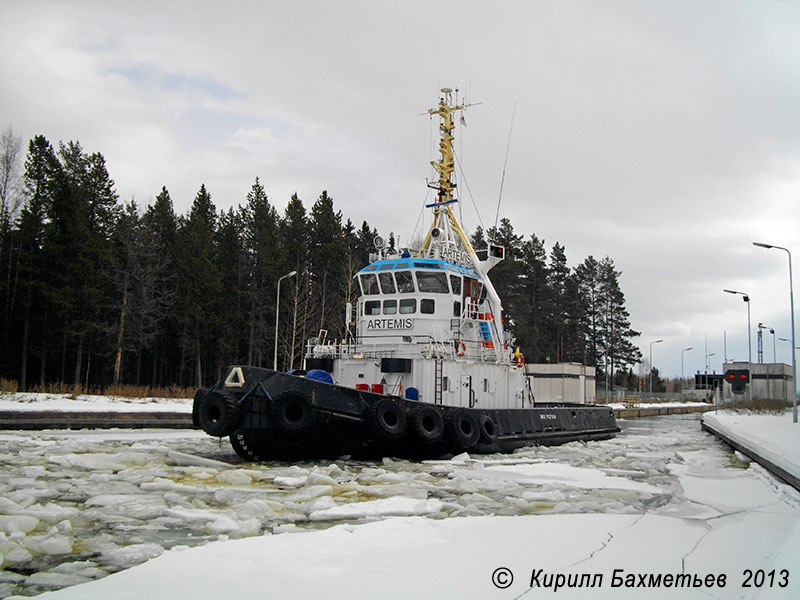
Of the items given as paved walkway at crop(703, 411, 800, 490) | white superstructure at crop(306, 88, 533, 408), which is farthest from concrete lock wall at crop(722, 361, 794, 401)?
white superstructure at crop(306, 88, 533, 408)

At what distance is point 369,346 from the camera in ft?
52.7

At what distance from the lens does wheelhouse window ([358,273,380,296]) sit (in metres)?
16.6

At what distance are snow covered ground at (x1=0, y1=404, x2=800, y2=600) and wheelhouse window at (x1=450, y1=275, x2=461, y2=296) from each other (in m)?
4.86

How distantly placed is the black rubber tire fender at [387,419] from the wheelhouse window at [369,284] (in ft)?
13.9

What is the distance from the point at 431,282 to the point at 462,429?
3.84 m

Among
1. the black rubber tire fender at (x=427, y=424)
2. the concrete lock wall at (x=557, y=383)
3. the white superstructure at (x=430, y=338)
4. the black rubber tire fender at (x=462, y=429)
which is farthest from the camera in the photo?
the concrete lock wall at (x=557, y=383)

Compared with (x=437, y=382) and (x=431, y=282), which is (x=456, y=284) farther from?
(x=437, y=382)

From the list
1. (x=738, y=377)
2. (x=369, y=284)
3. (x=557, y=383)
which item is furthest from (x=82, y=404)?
(x=738, y=377)

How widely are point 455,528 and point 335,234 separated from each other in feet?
139

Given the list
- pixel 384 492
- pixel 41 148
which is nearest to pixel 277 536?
pixel 384 492

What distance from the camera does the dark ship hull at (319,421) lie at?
1223 cm

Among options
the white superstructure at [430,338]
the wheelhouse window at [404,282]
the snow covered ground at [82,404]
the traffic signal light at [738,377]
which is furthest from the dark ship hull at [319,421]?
the traffic signal light at [738,377]

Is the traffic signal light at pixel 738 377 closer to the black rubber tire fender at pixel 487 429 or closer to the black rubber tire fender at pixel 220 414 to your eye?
the black rubber tire fender at pixel 487 429

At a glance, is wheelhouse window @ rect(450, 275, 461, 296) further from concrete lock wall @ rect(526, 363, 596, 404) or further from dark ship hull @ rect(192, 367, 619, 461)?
concrete lock wall @ rect(526, 363, 596, 404)
